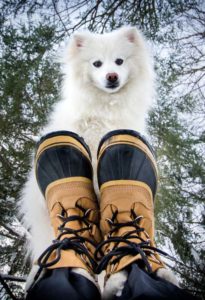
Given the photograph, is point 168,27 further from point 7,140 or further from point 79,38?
point 7,140

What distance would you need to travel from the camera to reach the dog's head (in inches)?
56.0

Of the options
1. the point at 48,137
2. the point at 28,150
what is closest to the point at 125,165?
the point at 48,137

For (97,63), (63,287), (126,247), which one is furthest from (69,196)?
(97,63)

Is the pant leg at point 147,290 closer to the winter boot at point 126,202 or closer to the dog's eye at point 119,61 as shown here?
the winter boot at point 126,202

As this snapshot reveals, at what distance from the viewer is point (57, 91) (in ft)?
6.93

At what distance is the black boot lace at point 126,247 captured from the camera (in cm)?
75

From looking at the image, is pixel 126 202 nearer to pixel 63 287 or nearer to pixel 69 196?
pixel 69 196

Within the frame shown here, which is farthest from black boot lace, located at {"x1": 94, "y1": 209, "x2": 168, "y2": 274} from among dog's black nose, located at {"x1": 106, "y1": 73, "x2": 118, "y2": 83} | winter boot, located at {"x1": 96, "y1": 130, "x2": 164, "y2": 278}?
dog's black nose, located at {"x1": 106, "y1": 73, "x2": 118, "y2": 83}

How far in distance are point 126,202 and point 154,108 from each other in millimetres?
1385

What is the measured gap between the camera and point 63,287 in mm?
601

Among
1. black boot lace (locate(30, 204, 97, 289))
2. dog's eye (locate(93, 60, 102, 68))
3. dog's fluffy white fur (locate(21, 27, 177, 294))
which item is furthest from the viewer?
dog's eye (locate(93, 60, 102, 68))

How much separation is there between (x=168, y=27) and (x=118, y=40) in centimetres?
103

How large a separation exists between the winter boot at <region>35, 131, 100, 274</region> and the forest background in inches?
27.6

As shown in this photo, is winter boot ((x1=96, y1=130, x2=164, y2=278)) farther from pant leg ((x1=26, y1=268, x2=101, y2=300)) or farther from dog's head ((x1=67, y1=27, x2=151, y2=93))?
dog's head ((x1=67, y1=27, x2=151, y2=93))
